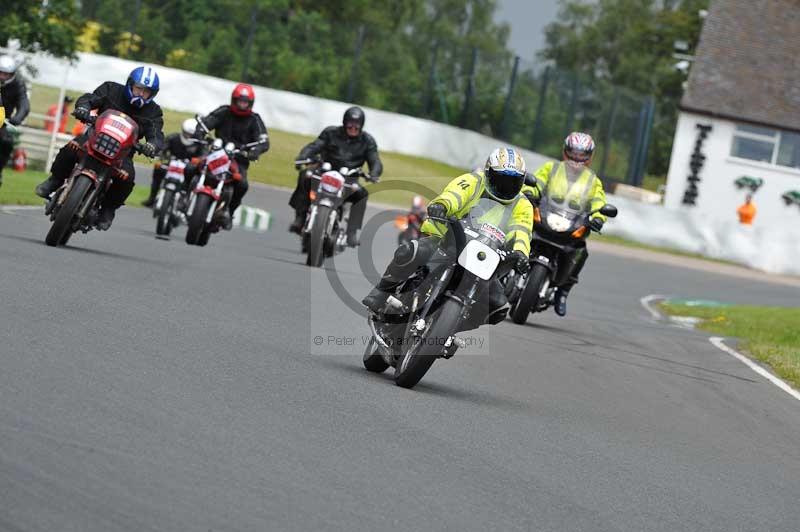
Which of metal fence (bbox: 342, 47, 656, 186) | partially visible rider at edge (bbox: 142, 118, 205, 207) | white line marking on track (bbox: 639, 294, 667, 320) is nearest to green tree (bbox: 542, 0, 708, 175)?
metal fence (bbox: 342, 47, 656, 186)

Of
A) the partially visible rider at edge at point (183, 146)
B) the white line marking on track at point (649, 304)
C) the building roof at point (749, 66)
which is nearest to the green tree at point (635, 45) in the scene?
the building roof at point (749, 66)

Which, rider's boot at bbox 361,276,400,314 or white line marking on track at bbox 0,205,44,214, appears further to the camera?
white line marking on track at bbox 0,205,44,214

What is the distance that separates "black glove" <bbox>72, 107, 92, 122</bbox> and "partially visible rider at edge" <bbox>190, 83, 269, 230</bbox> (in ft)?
12.9

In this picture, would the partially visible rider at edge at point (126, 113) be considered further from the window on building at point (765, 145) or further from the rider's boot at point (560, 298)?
the window on building at point (765, 145)

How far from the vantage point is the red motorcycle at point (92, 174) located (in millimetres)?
13789

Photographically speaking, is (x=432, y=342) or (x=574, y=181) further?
(x=574, y=181)

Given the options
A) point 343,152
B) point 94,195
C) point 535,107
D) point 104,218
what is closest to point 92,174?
point 94,195

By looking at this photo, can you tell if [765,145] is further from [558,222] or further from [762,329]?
[558,222]

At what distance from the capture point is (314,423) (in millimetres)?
7969

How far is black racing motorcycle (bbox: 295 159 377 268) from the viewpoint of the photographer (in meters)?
18.1

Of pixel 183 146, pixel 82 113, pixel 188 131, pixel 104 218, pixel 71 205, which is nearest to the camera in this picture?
pixel 71 205

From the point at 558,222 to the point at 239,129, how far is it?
3.99 m

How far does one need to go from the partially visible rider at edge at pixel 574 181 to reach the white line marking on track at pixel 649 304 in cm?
566

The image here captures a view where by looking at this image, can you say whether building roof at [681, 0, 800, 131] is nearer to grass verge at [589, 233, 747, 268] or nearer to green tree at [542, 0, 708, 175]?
grass verge at [589, 233, 747, 268]
